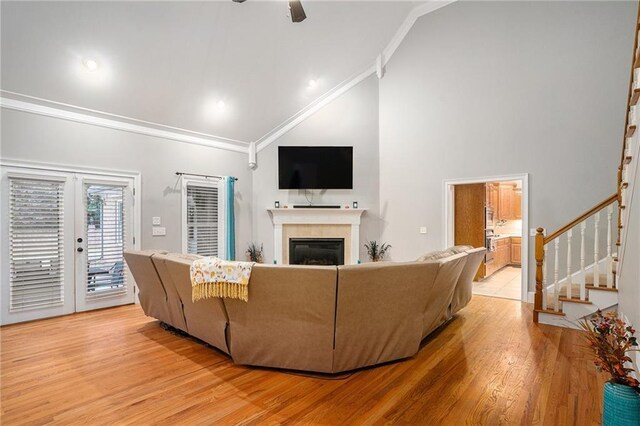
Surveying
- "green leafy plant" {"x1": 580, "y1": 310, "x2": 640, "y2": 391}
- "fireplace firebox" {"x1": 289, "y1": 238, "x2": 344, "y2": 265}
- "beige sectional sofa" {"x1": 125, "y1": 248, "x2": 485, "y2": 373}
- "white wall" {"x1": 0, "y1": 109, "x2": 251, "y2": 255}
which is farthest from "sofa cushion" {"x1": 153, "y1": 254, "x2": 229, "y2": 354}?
"fireplace firebox" {"x1": 289, "y1": 238, "x2": 344, "y2": 265}

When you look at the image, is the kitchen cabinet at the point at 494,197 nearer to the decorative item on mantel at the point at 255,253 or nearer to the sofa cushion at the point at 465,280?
the sofa cushion at the point at 465,280

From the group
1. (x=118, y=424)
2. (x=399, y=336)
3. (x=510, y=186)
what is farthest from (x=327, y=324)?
(x=510, y=186)

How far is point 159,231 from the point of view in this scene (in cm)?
536

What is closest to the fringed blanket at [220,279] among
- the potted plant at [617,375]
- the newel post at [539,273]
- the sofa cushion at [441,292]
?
the sofa cushion at [441,292]

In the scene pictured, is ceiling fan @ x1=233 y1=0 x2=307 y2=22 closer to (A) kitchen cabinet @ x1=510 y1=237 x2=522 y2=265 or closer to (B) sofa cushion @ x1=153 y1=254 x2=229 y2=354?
(B) sofa cushion @ x1=153 y1=254 x2=229 y2=354

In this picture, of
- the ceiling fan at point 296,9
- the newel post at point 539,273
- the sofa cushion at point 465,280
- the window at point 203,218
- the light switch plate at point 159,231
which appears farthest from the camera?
the window at point 203,218

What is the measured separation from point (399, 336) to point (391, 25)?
5.64 meters

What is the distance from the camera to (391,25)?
19.9ft

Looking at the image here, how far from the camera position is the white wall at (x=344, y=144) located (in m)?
6.63

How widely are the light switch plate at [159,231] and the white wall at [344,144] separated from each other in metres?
1.96

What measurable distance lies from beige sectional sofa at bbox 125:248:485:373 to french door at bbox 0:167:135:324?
7.58ft

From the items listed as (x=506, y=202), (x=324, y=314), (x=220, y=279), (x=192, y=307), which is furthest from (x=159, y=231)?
(x=506, y=202)

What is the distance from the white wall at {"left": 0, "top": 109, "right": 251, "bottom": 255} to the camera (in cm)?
409

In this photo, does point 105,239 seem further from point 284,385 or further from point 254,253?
point 284,385
